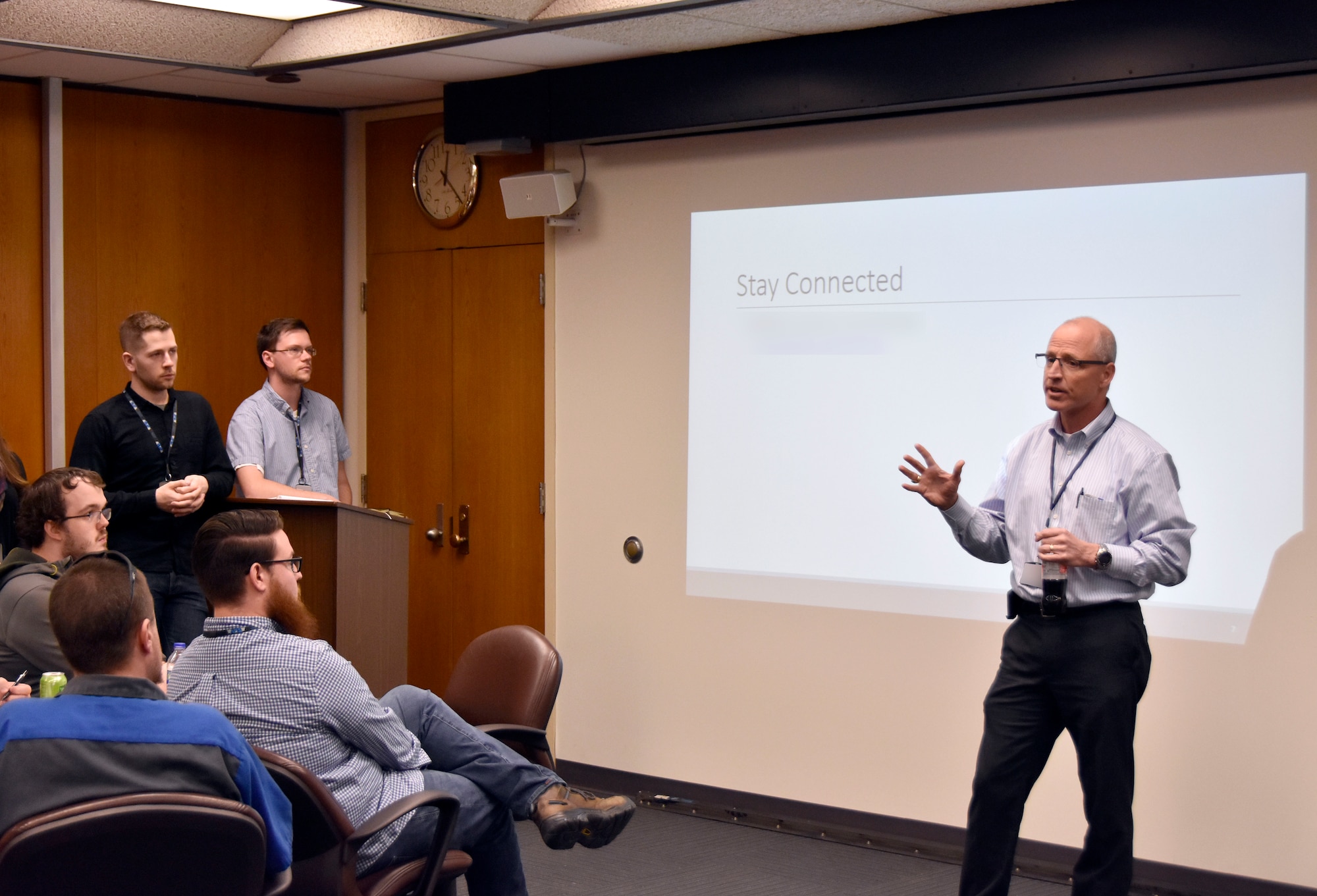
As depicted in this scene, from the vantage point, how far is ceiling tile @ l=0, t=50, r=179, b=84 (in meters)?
5.16

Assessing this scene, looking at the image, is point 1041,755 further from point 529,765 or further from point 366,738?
point 366,738

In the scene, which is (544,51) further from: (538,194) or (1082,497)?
(1082,497)

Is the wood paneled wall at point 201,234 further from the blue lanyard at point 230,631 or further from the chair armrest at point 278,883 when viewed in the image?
the chair armrest at point 278,883

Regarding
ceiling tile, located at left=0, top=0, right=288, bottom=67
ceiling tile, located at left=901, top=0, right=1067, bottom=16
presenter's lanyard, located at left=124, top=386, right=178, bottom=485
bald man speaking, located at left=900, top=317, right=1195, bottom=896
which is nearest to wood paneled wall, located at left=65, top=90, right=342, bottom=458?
ceiling tile, located at left=0, top=0, right=288, bottom=67

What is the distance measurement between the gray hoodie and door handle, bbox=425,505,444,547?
108 inches

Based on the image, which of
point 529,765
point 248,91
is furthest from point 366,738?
point 248,91

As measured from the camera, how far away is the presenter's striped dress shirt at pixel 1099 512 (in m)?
3.50

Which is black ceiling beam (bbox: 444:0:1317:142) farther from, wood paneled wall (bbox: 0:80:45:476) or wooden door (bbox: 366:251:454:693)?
wood paneled wall (bbox: 0:80:45:476)

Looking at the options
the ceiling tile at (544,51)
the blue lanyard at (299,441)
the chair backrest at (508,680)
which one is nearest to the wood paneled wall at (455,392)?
the ceiling tile at (544,51)

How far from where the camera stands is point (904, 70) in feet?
14.9

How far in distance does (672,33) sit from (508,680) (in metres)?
2.37

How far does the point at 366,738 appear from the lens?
2.94m

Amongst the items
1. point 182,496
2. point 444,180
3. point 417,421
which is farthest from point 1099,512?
point 444,180

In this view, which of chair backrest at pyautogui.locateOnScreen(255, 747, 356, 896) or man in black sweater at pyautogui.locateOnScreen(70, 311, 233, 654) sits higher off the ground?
man in black sweater at pyautogui.locateOnScreen(70, 311, 233, 654)
